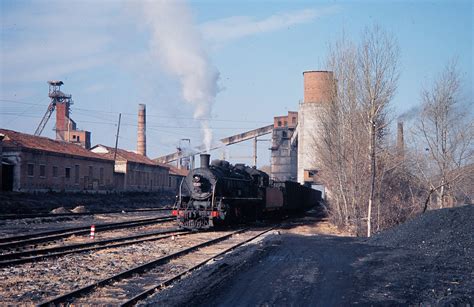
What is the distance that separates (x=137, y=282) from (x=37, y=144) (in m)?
33.7

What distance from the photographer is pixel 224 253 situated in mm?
14297

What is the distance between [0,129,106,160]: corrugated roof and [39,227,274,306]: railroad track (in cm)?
2757

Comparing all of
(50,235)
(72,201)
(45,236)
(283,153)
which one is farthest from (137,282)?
(283,153)

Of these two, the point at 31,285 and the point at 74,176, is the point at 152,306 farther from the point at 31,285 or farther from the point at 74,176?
the point at 74,176

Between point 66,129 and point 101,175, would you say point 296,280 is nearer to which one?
point 101,175

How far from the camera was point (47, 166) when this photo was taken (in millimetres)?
39438

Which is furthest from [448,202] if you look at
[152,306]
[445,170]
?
[152,306]

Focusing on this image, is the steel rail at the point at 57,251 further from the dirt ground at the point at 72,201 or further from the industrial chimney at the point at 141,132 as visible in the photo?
the industrial chimney at the point at 141,132

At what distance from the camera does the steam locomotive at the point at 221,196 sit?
831 inches

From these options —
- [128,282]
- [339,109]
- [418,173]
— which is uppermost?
[339,109]

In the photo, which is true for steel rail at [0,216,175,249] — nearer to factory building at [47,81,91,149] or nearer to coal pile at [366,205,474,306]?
coal pile at [366,205,474,306]

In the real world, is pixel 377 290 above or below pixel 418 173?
below

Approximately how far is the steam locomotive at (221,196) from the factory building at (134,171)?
2680 centimetres

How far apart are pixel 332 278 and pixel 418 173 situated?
19.8m
